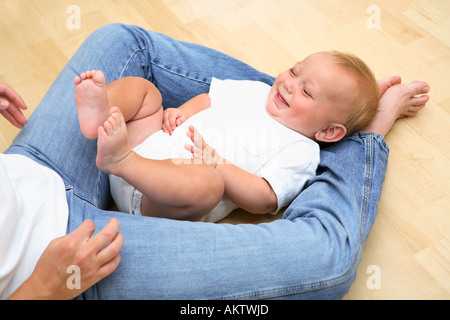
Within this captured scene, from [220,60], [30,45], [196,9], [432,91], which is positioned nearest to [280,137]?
[220,60]

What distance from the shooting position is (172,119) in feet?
3.74

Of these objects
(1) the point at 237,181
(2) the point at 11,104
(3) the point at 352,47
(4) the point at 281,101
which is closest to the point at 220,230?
(1) the point at 237,181

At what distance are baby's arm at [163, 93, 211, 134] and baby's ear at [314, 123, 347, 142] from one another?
0.96ft

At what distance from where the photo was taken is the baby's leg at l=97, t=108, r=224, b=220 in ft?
2.88

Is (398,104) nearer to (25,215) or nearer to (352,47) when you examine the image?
(352,47)

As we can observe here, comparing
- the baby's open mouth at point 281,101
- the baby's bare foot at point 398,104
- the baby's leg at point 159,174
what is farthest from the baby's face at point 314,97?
the baby's leg at point 159,174

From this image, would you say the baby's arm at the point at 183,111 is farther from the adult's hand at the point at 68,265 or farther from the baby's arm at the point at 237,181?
the adult's hand at the point at 68,265

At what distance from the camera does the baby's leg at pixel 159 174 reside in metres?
0.88

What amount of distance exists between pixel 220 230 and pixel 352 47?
2.98 feet

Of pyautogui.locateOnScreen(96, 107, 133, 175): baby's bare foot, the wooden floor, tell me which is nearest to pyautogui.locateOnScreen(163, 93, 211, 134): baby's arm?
pyautogui.locateOnScreen(96, 107, 133, 175): baby's bare foot

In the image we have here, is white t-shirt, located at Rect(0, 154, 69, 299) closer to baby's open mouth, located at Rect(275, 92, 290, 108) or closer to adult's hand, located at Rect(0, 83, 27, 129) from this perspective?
adult's hand, located at Rect(0, 83, 27, 129)

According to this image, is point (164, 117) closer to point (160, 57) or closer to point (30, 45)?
point (160, 57)

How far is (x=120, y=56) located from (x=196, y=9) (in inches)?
24.2

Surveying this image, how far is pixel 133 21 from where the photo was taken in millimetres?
1665
